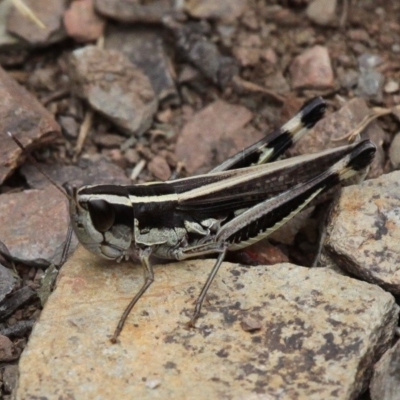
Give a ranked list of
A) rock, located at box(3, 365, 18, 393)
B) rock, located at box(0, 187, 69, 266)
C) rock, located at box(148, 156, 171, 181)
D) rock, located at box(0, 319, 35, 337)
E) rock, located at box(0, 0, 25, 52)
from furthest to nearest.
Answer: rock, located at box(0, 0, 25, 52), rock, located at box(148, 156, 171, 181), rock, located at box(0, 187, 69, 266), rock, located at box(0, 319, 35, 337), rock, located at box(3, 365, 18, 393)

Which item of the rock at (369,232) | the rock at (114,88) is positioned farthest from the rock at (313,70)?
the rock at (369,232)

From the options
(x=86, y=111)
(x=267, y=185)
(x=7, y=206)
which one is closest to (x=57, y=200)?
(x=7, y=206)

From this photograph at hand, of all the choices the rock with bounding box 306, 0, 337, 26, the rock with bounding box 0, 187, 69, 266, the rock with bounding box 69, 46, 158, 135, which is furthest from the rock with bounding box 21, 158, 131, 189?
the rock with bounding box 306, 0, 337, 26

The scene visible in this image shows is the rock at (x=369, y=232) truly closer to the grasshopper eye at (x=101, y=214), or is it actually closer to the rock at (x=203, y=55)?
the grasshopper eye at (x=101, y=214)

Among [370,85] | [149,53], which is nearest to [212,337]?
[370,85]

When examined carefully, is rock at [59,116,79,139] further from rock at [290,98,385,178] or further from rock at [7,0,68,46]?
rock at [290,98,385,178]

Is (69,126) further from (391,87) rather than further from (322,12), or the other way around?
(391,87)

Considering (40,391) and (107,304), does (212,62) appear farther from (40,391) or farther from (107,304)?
(40,391)
